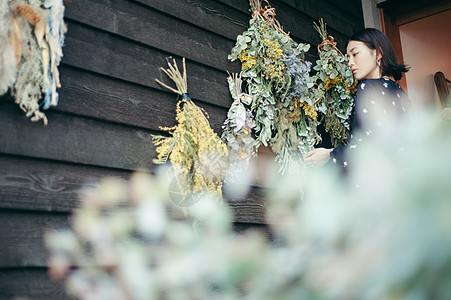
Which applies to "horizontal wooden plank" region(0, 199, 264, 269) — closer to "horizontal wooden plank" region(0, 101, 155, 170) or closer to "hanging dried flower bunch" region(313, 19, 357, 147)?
"horizontal wooden plank" region(0, 101, 155, 170)

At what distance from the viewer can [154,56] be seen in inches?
79.7

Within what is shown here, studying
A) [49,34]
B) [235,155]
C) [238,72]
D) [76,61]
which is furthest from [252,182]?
[49,34]

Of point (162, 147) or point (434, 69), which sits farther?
point (434, 69)

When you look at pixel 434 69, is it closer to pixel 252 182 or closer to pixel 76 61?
pixel 252 182

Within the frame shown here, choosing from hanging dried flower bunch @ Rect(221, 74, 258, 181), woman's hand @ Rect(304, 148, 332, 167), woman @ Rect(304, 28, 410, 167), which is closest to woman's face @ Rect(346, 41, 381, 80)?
woman @ Rect(304, 28, 410, 167)

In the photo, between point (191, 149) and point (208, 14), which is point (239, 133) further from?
point (208, 14)

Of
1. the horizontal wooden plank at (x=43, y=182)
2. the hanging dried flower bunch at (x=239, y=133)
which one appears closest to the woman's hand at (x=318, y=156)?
the hanging dried flower bunch at (x=239, y=133)

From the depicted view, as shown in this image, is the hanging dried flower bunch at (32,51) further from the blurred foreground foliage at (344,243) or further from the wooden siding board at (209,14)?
the blurred foreground foliage at (344,243)

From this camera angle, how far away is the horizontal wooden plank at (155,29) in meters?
1.83

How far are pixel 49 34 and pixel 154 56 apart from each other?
55cm

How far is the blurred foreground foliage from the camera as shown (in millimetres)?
301

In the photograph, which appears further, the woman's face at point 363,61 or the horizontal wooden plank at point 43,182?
the woman's face at point 363,61

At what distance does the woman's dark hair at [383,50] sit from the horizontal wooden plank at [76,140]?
123cm

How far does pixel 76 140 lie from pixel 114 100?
238 millimetres
